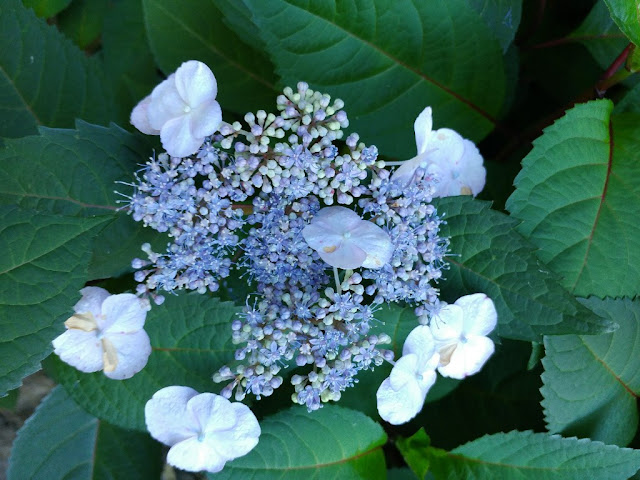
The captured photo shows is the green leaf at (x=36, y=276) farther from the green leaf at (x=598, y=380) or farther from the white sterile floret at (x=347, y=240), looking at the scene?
the green leaf at (x=598, y=380)

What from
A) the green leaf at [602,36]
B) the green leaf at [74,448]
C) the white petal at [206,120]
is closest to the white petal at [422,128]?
the white petal at [206,120]

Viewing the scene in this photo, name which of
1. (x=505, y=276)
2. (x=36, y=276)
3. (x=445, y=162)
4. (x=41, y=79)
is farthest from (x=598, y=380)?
(x=41, y=79)

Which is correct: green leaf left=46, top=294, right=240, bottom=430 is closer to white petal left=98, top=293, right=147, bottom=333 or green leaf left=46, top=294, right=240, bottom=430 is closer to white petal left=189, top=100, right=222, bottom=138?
white petal left=98, top=293, right=147, bottom=333

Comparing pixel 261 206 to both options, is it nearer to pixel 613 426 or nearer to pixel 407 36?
pixel 407 36

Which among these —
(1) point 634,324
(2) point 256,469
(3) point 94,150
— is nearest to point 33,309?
(3) point 94,150

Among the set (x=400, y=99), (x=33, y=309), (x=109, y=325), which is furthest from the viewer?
(x=400, y=99)

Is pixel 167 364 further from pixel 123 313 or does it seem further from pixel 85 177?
pixel 85 177

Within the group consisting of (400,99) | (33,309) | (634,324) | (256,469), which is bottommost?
(256,469)
